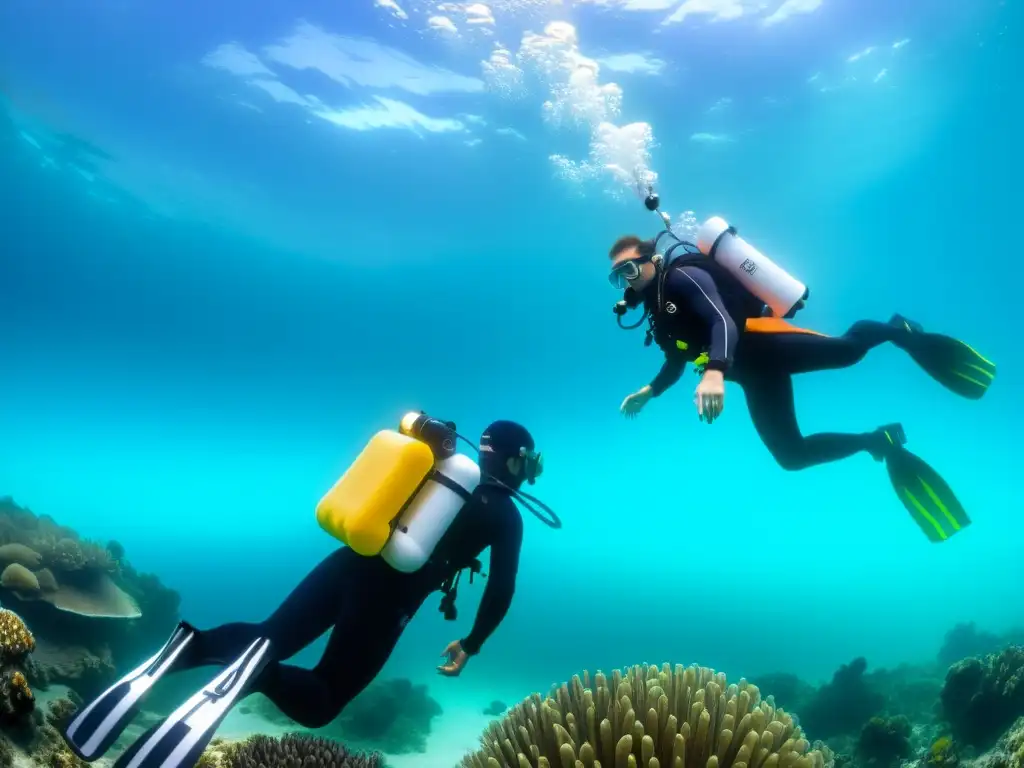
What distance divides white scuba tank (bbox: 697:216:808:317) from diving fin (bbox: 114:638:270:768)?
5.74 meters

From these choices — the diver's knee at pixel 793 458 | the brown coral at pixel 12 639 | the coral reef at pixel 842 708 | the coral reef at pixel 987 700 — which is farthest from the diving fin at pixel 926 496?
the brown coral at pixel 12 639

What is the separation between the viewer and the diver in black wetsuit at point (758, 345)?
583 cm

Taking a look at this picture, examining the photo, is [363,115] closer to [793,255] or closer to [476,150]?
[476,150]

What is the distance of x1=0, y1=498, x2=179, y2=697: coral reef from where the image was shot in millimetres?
9781

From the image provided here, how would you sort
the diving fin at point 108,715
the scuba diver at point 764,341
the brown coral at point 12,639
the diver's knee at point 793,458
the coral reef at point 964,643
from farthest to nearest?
the coral reef at point 964,643 → the diver's knee at point 793,458 → the scuba diver at point 764,341 → the brown coral at point 12,639 → the diving fin at point 108,715

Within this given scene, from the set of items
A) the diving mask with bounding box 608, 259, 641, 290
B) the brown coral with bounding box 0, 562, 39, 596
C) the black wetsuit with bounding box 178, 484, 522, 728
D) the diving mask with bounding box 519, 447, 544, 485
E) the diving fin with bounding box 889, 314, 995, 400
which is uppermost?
the diving fin with bounding box 889, 314, 995, 400

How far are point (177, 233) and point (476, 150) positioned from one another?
1525 cm

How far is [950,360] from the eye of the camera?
271 inches

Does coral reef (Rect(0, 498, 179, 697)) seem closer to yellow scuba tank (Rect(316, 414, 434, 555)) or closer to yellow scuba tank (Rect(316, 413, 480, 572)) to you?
yellow scuba tank (Rect(316, 414, 434, 555))

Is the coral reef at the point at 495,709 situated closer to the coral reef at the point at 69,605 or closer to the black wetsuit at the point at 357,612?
the coral reef at the point at 69,605

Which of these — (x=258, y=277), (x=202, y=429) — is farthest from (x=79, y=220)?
(x=202, y=429)

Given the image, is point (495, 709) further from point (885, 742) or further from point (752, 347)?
point (752, 347)

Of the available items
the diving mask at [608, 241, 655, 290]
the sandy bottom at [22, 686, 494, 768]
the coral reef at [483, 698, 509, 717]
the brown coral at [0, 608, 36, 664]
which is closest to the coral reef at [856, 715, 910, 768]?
the sandy bottom at [22, 686, 494, 768]

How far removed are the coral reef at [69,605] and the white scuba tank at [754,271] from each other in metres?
9.74
